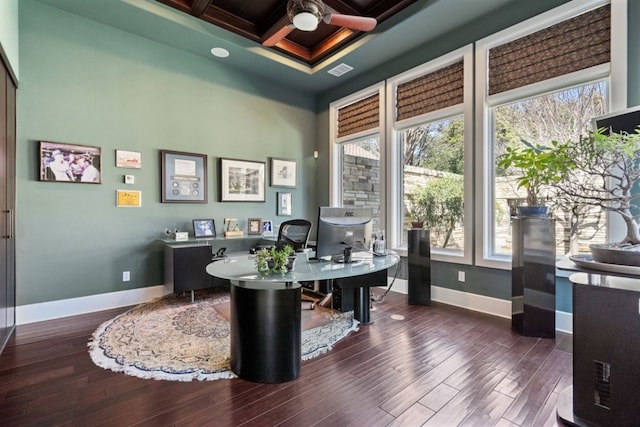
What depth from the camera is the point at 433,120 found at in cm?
402

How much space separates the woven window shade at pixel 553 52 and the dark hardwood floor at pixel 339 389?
102 inches

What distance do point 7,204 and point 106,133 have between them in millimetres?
1271

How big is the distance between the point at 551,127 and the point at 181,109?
445 cm

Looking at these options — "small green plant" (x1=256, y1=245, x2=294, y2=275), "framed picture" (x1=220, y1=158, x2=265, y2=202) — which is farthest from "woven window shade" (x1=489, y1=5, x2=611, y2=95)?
"framed picture" (x1=220, y1=158, x2=265, y2=202)

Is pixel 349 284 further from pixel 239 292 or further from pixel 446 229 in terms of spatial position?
pixel 446 229

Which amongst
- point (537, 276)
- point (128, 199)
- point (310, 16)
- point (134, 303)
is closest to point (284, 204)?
point (128, 199)

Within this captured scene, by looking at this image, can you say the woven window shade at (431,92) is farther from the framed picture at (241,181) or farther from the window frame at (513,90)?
the framed picture at (241,181)

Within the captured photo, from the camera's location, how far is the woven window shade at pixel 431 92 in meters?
3.75

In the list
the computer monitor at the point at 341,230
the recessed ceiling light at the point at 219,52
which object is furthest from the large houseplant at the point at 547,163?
the recessed ceiling light at the point at 219,52

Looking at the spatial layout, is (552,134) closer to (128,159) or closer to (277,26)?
(277,26)

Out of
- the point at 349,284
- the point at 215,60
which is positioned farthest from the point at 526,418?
the point at 215,60

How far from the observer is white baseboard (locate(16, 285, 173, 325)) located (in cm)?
313

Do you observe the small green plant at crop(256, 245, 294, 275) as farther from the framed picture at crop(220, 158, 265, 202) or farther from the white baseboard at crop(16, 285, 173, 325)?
the framed picture at crop(220, 158, 265, 202)

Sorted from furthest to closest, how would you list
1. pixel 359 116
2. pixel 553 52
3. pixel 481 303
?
pixel 359 116
pixel 481 303
pixel 553 52
